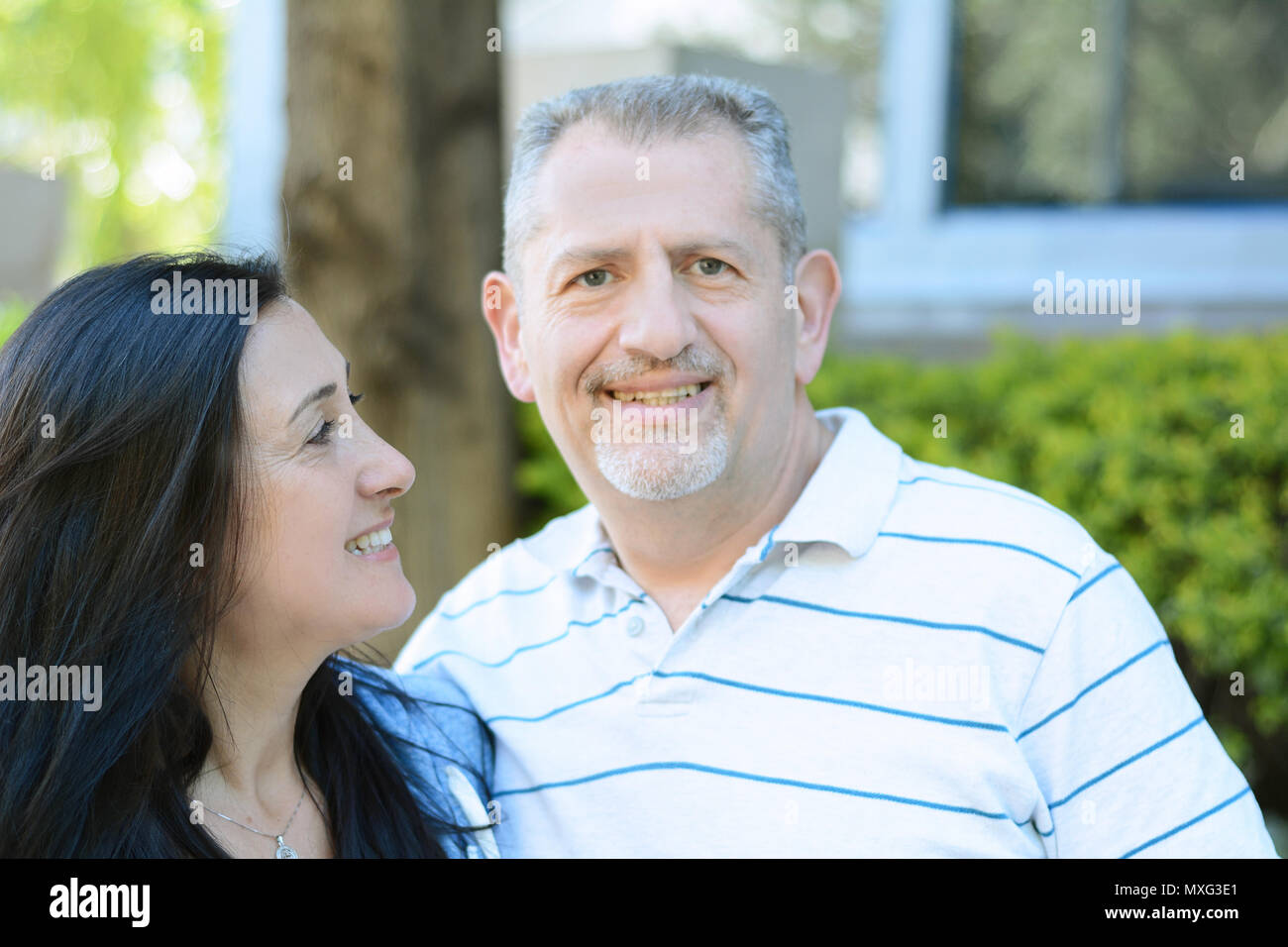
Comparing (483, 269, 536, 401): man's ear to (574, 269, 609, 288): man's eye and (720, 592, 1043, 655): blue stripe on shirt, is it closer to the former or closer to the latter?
(574, 269, 609, 288): man's eye

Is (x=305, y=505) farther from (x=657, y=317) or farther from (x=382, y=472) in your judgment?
(x=657, y=317)

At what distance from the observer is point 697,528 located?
7.54ft

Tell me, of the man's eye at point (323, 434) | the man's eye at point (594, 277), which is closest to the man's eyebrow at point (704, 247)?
the man's eye at point (594, 277)

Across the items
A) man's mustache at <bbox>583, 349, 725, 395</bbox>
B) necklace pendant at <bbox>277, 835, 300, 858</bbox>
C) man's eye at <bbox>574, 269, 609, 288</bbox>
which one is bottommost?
necklace pendant at <bbox>277, 835, 300, 858</bbox>

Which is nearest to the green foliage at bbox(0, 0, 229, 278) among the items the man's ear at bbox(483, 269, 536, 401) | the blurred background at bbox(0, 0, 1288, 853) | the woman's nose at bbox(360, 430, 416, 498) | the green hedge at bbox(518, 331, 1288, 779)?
the blurred background at bbox(0, 0, 1288, 853)

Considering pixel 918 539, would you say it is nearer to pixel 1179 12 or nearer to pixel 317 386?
pixel 317 386

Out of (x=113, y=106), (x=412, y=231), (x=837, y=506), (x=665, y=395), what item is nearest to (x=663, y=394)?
(x=665, y=395)

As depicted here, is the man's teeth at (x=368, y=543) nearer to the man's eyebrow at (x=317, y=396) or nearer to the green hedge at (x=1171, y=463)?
the man's eyebrow at (x=317, y=396)

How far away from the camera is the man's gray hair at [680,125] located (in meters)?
2.25

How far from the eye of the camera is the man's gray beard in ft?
7.20

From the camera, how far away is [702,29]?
8391 mm

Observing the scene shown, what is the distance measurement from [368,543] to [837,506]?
82 cm
